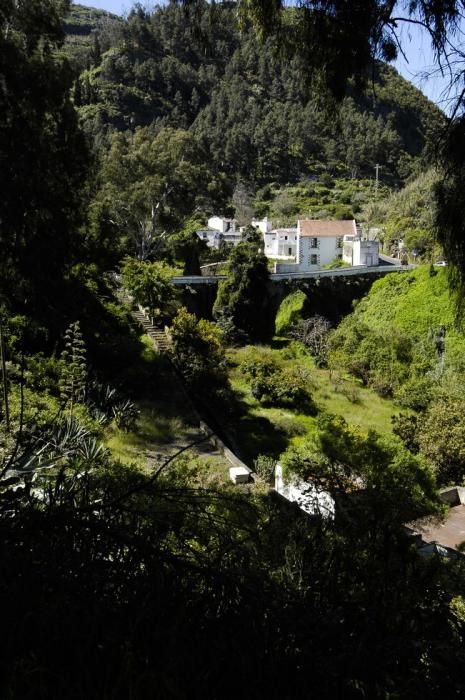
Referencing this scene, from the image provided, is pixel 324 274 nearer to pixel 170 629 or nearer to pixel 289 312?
pixel 289 312

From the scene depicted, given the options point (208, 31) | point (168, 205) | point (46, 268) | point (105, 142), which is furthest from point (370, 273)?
point (105, 142)

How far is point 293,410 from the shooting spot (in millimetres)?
16250

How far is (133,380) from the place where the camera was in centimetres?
1280

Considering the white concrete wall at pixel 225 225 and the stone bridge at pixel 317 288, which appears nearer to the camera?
the stone bridge at pixel 317 288

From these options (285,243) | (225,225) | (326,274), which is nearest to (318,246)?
(285,243)

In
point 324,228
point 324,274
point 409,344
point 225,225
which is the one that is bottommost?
point 409,344

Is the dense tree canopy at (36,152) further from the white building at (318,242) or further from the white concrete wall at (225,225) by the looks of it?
the white concrete wall at (225,225)

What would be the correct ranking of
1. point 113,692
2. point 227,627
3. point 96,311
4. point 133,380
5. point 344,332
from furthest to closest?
point 344,332
point 96,311
point 133,380
point 227,627
point 113,692

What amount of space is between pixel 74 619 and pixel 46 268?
8.63 m

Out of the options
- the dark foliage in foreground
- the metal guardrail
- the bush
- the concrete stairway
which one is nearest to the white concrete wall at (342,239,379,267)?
the metal guardrail

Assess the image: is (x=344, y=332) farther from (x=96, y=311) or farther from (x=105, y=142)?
(x=105, y=142)

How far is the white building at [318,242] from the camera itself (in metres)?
35.9

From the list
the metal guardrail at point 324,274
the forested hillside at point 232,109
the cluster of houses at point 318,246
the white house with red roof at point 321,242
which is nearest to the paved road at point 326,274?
the metal guardrail at point 324,274

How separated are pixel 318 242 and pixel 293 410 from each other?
2218 centimetres
